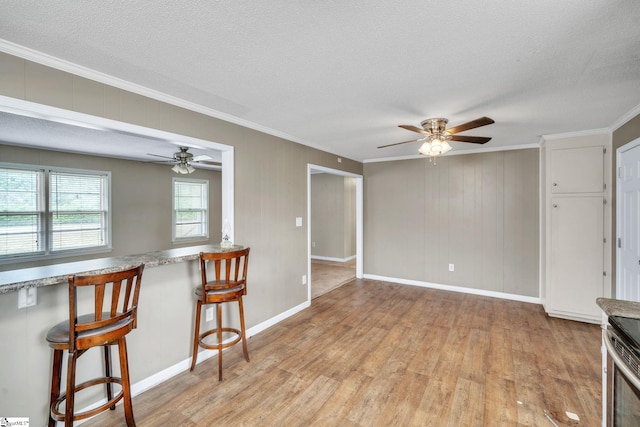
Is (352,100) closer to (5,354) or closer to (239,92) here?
(239,92)

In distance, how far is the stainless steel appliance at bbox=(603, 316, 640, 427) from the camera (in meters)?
1.04

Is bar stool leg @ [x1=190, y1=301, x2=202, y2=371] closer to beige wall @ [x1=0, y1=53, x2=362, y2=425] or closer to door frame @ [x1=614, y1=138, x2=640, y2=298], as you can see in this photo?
beige wall @ [x1=0, y1=53, x2=362, y2=425]

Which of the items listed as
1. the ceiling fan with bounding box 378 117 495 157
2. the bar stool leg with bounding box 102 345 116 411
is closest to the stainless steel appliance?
the ceiling fan with bounding box 378 117 495 157

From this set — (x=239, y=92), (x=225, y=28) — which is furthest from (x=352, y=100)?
(x=225, y=28)

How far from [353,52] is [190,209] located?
577cm

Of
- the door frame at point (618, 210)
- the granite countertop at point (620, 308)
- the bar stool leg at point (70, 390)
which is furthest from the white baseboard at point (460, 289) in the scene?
the bar stool leg at point (70, 390)

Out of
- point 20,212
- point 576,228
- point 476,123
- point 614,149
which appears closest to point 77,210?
point 20,212

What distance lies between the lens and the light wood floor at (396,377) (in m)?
1.96

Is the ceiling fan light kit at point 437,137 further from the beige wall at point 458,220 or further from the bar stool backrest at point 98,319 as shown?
the bar stool backrest at point 98,319

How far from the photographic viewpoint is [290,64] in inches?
73.2

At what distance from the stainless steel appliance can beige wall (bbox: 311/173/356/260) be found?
6335 millimetres

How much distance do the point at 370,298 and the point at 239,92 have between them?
11.8 ft

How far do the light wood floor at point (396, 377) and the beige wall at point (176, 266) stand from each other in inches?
15.2

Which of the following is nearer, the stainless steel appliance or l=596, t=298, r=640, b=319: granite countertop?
the stainless steel appliance
